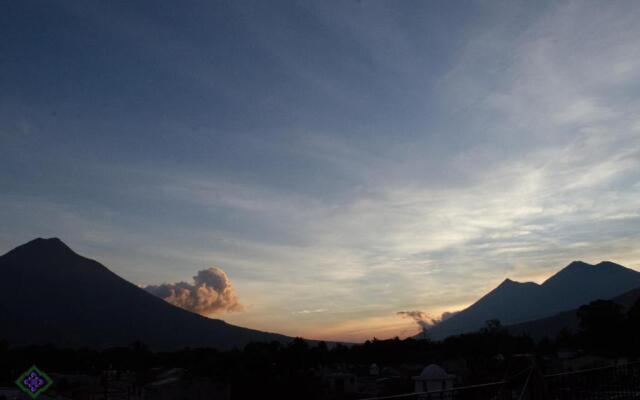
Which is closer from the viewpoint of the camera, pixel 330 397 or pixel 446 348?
pixel 330 397

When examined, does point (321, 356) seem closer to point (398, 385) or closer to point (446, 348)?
point (446, 348)

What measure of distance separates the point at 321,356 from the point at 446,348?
26766 mm

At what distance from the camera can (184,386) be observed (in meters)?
49.3

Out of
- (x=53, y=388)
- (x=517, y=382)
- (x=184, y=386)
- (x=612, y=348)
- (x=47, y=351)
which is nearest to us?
(x=517, y=382)

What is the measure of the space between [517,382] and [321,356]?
93.0m

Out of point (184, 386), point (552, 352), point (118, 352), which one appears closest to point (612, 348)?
point (552, 352)

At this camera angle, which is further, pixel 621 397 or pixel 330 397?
pixel 330 397

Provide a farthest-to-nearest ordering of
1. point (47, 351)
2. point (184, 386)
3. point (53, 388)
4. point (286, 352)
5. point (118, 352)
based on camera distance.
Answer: point (118, 352), point (47, 351), point (286, 352), point (53, 388), point (184, 386)

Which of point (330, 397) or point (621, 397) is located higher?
point (621, 397)

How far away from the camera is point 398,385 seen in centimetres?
5769

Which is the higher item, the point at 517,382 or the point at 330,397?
the point at 517,382

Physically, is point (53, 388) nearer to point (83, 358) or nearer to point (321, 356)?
point (83, 358)

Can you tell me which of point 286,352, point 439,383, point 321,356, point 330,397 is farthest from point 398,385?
point 321,356

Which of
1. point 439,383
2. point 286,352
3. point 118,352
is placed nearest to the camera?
point 439,383
